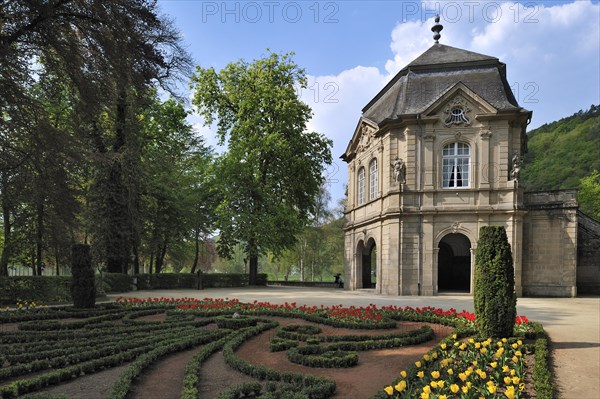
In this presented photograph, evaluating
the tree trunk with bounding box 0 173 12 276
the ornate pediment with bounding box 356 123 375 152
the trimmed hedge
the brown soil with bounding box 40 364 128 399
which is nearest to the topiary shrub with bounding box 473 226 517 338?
the trimmed hedge

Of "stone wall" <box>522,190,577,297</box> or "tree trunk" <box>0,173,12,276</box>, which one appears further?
"stone wall" <box>522,190,577,297</box>

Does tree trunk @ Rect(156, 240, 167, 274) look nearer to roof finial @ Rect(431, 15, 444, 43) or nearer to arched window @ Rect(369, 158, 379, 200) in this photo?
arched window @ Rect(369, 158, 379, 200)

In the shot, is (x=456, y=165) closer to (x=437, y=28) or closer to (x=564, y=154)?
(x=437, y=28)

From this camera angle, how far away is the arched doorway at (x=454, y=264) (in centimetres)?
2830

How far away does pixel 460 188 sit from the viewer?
2281 cm

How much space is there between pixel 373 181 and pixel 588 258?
44.2 feet

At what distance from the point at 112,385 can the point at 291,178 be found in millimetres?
26967

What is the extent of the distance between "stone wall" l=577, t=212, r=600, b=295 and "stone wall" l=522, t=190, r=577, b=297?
9.22ft

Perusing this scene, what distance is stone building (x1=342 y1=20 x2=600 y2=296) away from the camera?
22.5m

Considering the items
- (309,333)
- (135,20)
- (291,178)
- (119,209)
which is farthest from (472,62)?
(119,209)

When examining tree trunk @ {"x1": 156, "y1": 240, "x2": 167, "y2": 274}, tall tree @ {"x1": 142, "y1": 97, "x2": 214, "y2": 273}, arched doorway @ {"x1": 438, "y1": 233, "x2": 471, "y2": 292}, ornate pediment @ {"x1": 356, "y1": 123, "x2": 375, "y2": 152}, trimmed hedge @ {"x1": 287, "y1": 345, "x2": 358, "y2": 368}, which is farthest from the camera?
tree trunk @ {"x1": 156, "y1": 240, "x2": 167, "y2": 274}

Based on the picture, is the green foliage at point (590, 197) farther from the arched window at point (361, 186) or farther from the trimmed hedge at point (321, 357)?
the trimmed hedge at point (321, 357)

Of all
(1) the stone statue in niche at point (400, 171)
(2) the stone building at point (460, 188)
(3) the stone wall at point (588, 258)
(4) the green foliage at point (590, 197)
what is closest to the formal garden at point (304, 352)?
(2) the stone building at point (460, 188)

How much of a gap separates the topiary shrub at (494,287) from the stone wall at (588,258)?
2078 cm
